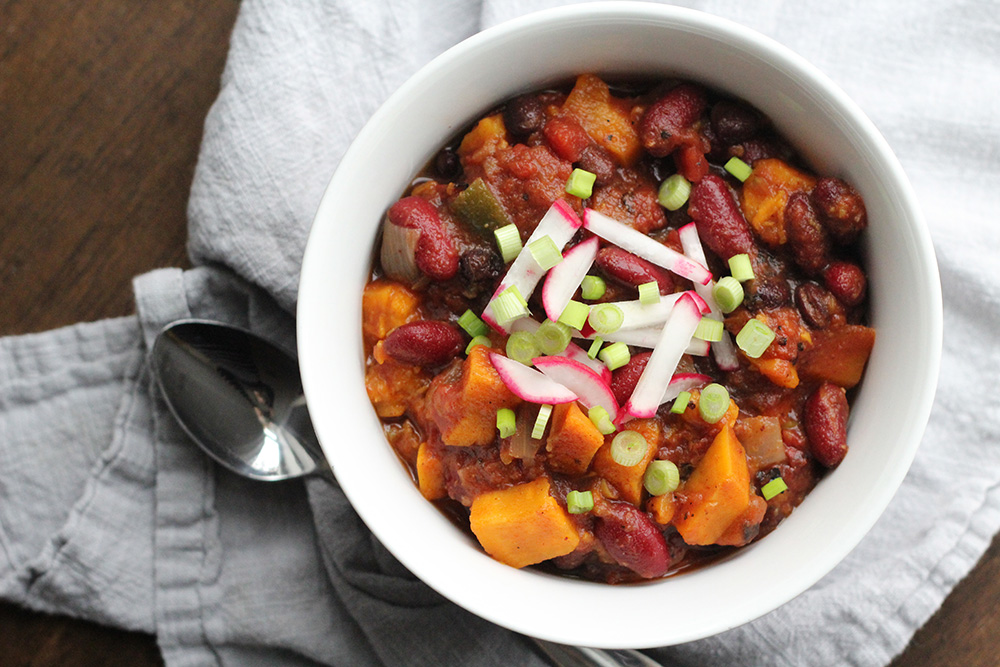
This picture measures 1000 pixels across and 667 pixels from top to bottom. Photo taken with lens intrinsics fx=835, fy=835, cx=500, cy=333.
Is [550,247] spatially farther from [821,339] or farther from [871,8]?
[871,8]

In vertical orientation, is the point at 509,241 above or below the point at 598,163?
below

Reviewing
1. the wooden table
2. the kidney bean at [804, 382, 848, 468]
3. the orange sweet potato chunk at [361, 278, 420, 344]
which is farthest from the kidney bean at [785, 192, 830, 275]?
the wooden table

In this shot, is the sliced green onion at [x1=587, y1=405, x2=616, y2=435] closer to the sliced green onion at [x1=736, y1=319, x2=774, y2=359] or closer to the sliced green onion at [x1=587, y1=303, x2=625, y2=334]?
the sliced green onion at [x1=587, y1=303, x2=625, y2=334]

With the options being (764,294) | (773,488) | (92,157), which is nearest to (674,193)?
(764,294)

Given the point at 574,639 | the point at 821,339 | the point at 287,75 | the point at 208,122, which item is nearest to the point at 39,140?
the point at 208,122

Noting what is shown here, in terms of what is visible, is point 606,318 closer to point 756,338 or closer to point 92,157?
point 756,338

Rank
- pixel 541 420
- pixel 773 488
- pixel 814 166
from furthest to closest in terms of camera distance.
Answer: pixel 814 166
pixel 773 488
pixel 541 420
